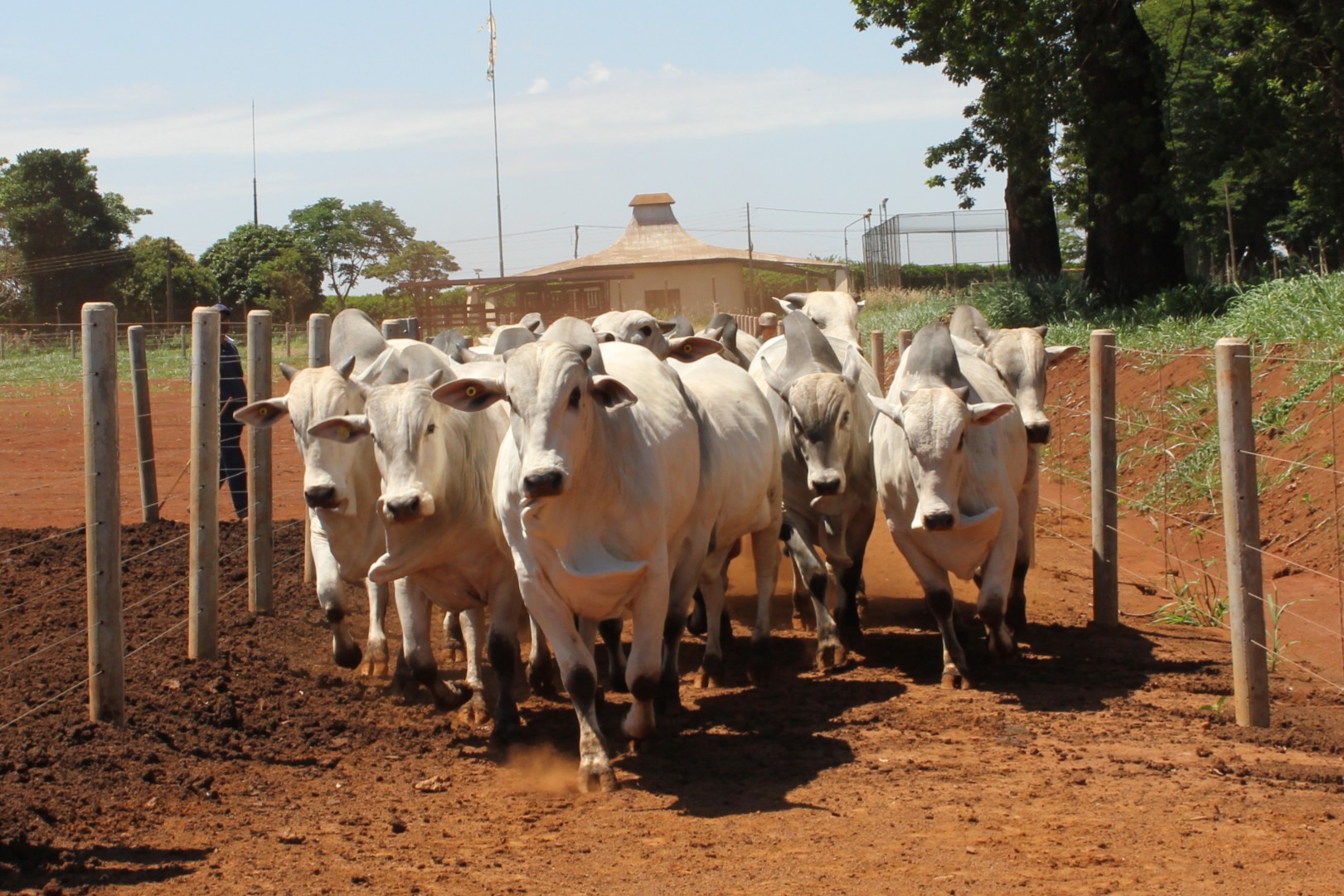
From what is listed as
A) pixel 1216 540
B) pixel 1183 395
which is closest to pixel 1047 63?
pixel 1183 395

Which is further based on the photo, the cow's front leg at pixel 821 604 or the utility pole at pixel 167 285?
the utility pole at pixel 167 285

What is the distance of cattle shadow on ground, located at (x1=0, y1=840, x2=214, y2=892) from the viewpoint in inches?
177

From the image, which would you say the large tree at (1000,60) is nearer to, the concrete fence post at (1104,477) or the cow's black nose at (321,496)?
the concrete fence post at (1104,477)

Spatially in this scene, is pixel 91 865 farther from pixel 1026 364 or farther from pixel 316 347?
pixel 1026 364

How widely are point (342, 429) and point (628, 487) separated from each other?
146 centimetres

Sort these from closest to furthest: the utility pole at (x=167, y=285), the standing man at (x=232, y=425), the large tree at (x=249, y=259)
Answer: the standing man at (x=232, y=425) → the utility pole at (x=167, y=285) → the large tree at (x=249, y=259)

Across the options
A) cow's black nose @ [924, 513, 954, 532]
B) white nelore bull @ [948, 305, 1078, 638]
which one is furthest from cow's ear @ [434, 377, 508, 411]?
white nelore bull @ [948, 305, 1078, 638]

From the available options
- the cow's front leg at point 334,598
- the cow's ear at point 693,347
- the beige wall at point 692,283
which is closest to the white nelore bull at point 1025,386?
the cow's ear at point 693,347

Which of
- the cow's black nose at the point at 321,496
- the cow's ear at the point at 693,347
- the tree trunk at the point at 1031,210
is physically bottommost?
the cow's black nose at the point at 321,496

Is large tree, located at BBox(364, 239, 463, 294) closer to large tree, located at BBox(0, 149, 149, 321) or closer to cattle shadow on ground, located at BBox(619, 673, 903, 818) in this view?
large tree, located at BBox(0, 149, 149, 321)

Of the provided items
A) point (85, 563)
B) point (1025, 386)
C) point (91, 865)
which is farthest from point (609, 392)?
point (85, 563)

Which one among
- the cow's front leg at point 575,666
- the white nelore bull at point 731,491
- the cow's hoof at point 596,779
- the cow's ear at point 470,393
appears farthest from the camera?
the white nelore bull at point 731,491

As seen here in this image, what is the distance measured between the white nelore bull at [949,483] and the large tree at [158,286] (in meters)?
46.6

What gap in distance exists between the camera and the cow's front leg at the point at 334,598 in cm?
704
